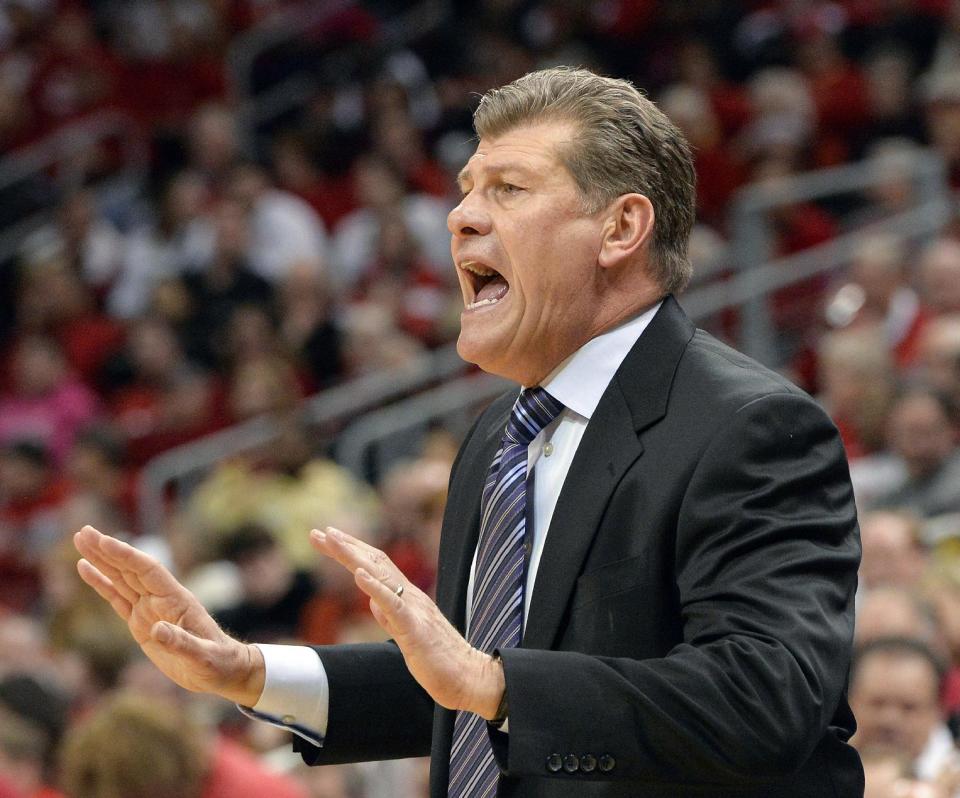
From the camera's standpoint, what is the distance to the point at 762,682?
169cm

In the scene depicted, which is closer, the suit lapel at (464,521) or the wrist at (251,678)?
the wrist at (251,678)

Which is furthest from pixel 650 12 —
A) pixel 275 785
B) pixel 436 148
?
pixel 275 785

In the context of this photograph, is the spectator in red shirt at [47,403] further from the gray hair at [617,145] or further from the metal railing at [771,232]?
the gray hair at [617,145]

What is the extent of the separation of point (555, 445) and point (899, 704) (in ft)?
6.42

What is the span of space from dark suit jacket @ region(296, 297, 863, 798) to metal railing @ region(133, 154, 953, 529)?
5119 mm

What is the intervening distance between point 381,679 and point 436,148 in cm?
794

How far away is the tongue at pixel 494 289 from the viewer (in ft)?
6.97

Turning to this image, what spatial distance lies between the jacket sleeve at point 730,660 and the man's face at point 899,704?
2.02 meters

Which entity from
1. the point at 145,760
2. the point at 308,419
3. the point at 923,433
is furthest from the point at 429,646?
the point at 308,419

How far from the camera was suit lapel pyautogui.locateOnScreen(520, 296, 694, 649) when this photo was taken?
190 centimetres

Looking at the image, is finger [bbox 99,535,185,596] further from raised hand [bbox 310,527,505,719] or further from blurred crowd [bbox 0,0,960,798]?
blurred crowd [bbox 0,0,960,798]

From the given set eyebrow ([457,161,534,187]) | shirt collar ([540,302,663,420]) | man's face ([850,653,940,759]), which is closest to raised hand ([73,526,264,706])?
shirt collar ([540,302,663,420])

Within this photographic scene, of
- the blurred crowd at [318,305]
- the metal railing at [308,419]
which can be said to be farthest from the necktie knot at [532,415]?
the metal railing at [308,419]

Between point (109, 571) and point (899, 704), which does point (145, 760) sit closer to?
point (109, 571)
